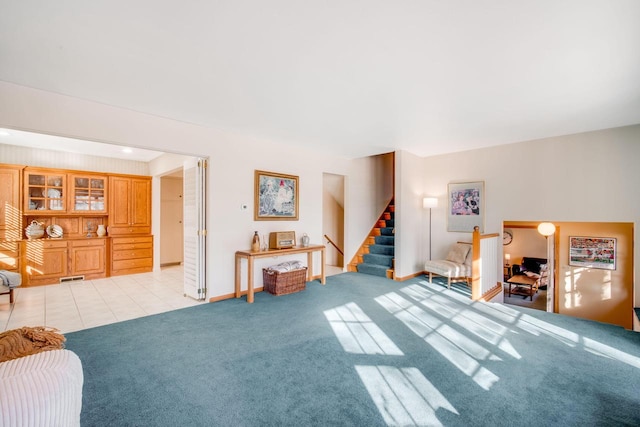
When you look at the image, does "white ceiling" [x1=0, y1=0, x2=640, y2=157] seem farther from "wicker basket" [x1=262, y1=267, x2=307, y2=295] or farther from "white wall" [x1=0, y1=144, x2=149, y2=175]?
"white wall" [x1=0, y1=144, x2=149, y2=175]

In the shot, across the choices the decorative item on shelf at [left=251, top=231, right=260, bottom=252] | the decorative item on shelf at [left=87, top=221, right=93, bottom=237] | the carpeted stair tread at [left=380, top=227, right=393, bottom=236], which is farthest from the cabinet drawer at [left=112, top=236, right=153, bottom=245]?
the carpeted stair tread at [left=380, top=227, right=393, bottom=236]

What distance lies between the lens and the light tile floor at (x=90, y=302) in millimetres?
3352

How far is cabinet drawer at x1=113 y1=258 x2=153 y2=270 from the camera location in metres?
5.81

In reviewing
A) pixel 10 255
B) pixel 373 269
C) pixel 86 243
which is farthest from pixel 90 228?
pixel 373 269

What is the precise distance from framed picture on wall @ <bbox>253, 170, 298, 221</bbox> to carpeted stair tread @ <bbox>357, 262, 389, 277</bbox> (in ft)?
6.46

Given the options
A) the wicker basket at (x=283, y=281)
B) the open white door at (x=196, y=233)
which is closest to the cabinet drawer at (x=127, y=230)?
the open white door at (x=196, y=233)

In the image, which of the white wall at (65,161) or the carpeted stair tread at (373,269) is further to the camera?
the carpeted stair tread at (373,269)

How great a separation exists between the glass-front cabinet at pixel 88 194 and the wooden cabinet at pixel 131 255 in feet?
2.53

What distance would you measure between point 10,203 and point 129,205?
1.75m

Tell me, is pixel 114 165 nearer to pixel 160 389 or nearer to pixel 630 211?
pixel 160 389

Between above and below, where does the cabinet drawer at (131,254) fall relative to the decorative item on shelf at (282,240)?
below

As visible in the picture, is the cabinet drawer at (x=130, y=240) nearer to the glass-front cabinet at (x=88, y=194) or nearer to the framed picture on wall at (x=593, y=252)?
the glass-front cabinet at (x=88, y=194)

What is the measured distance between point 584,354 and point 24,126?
19.3ft

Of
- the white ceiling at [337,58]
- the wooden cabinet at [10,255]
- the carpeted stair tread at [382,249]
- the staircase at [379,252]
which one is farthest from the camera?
the carpeted stair tread at [382,249]
